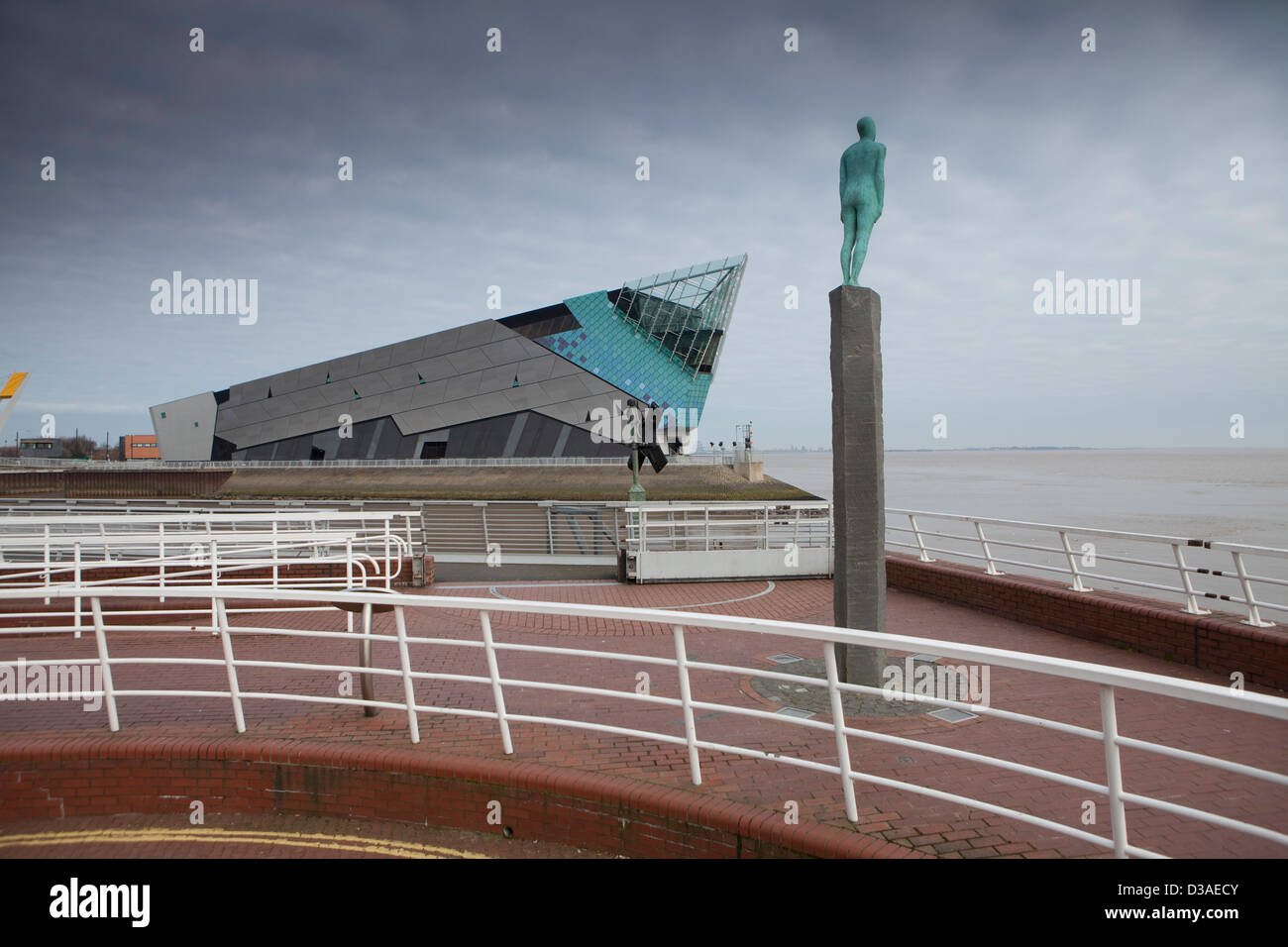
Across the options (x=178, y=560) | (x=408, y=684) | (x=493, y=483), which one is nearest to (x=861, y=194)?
(x=408, y=684)

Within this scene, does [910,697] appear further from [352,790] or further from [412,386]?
[412,386]

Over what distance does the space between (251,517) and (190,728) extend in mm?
5952

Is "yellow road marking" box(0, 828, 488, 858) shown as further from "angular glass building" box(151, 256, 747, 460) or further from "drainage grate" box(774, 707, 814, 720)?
"angular glass building" box(151, 256, 747, 460)

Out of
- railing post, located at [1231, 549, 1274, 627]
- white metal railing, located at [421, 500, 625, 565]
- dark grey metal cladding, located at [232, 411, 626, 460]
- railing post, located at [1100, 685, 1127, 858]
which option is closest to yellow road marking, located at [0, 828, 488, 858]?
railing post, located at [1100, 685, 1127, 858]

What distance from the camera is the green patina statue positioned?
6914 mm

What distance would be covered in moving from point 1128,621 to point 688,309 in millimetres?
46778

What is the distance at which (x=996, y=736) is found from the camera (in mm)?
5035

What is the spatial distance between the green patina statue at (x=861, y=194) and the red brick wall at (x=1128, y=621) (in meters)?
4.20

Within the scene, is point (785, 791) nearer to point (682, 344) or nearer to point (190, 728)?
point (190, 728)

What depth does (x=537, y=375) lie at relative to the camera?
170ft

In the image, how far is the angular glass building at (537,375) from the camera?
2023 inches
